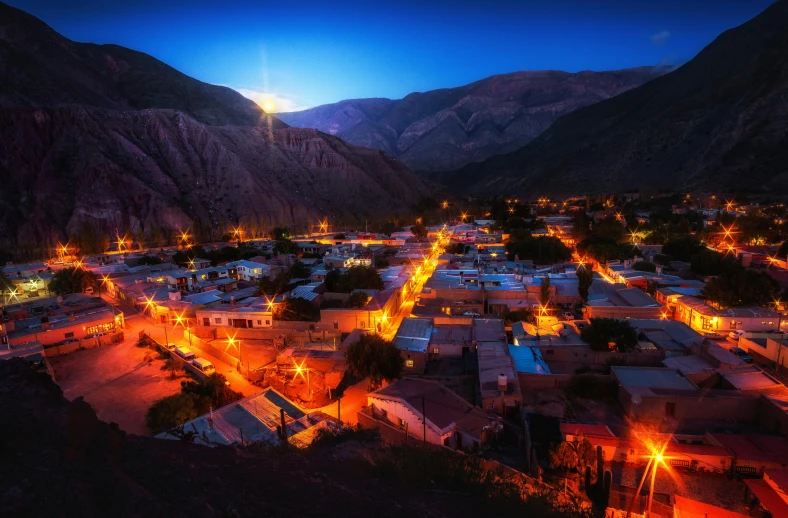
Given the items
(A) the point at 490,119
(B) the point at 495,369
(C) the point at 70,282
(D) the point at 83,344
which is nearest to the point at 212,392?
(B) the point at 495,369

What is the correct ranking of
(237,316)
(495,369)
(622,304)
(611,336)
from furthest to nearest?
(622,304), (237,316), (611,336), (495,369)

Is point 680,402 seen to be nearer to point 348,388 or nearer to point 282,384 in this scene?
point 348,388

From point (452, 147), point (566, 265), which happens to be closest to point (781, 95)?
point (566, 265)

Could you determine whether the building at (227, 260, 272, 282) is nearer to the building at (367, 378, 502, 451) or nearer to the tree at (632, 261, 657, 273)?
the building at (367, 378, 502, 451)

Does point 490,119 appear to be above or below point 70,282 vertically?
above

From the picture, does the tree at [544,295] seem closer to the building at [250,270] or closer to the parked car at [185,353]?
the parked car at [185,353]

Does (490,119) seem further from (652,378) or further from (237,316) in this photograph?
(652,378)
